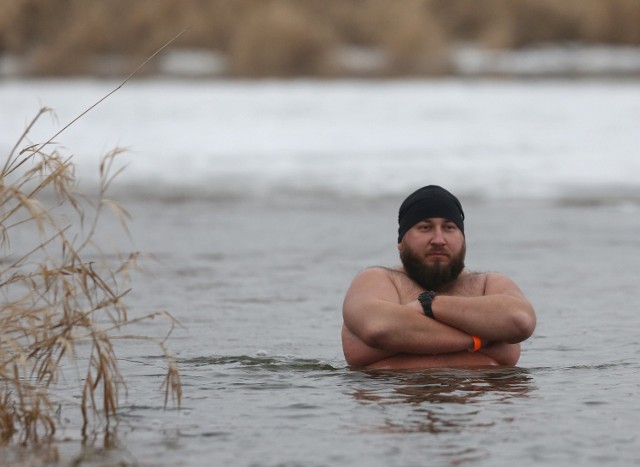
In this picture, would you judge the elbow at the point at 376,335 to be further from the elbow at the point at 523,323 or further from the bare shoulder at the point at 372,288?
the elbow at the point at 523,323

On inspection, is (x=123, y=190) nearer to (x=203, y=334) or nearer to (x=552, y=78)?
(x=203, y=334)

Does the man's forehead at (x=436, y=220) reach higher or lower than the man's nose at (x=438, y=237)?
higher

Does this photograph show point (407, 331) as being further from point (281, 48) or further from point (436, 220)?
point (281, 48)

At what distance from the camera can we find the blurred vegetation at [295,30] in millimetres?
28828

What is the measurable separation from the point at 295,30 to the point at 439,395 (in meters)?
22.9

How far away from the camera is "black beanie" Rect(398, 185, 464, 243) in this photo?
22.7 ft

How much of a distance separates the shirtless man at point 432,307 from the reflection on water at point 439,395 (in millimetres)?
98

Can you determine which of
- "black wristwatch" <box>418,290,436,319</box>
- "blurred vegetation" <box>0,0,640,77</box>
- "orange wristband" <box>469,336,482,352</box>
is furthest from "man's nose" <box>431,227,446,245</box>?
"blurred vegetation" <box>0,0,640,77</box>

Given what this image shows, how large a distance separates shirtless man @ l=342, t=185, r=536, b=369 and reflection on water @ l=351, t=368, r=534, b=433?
10 cm

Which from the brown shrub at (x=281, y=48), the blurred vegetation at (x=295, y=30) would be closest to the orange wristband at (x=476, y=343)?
the blurred vegetation at (x=295, y=30)

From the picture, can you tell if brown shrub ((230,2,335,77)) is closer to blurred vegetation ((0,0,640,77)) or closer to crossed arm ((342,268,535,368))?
blurred vegetation ((0,0,640,77))

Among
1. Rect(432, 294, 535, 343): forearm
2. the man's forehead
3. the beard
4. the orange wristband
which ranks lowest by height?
the orange wristband

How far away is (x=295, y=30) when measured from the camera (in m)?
28.8

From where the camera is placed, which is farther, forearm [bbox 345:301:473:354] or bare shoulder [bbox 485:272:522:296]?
bare shoulder [bbox 485:272:522:296]
